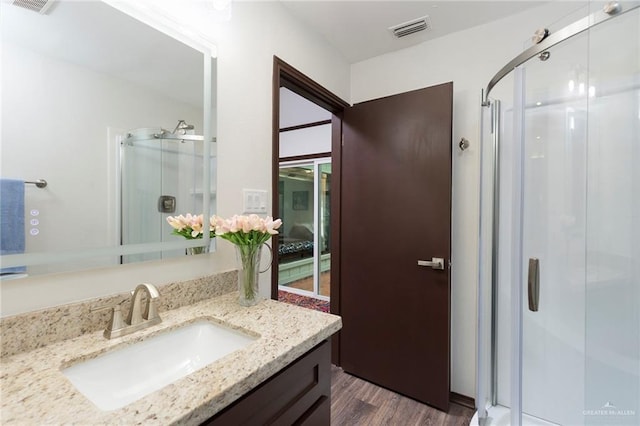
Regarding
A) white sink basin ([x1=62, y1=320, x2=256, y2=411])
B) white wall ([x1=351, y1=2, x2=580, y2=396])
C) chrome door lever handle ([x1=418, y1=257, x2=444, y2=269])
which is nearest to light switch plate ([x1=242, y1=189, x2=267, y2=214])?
white sink basin ([x1=62, y1=320, x2=256, y2=411])

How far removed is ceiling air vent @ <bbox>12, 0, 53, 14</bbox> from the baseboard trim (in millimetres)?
2647

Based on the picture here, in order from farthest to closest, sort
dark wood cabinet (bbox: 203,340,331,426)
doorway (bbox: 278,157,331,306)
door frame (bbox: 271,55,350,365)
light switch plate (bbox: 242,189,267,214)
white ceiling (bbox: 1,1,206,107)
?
1. doorway (bbox: 278,157,331,306)
2. door frame (bbox: 271,55,350,365)
3. light switch plate (bbox: 242,189,267,214)
4. white ceiling (bbox: 1,1,206,107)
5. dark wood cabinet (bbox: 203,340,331,426)

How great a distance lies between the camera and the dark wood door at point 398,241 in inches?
68.7

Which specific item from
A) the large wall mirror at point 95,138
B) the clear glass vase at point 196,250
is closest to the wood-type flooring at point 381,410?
the clear glass vase at point 196,250

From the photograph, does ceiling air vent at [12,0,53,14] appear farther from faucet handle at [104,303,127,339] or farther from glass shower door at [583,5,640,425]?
glass shower door at [583,5,640,425]

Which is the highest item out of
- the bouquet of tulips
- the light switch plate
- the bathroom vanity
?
the light switch plate

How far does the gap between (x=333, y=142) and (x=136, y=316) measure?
1.79 metres

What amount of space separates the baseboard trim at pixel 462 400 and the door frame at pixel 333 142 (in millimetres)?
813

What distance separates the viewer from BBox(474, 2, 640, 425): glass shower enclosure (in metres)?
1.25

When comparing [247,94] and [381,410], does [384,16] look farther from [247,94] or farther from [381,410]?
[381,410]

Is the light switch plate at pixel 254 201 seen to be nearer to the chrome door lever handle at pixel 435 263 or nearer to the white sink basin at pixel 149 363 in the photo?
the white sink basin at pixel 149 363

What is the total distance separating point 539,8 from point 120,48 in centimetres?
212

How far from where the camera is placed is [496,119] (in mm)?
1667

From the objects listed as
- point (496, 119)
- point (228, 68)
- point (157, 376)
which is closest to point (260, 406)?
point (157, 376)
